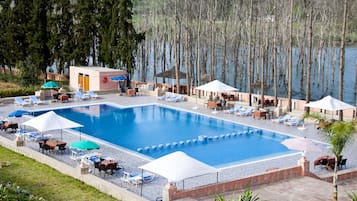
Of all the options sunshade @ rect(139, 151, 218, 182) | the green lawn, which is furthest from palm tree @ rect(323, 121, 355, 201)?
the green lawn

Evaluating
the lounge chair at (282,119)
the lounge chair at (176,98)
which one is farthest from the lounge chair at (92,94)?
the lounge chair at (282,119)

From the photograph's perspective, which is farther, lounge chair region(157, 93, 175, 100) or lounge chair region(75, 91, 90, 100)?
lounge chair region(157, 93, 175, 100)

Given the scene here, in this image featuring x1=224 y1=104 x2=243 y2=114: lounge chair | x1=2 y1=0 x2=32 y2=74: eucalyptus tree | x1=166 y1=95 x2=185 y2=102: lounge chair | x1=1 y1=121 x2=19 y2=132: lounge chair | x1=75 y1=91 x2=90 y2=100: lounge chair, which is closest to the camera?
x1=1 y1=121 x2=19 y2=132: lounge chair

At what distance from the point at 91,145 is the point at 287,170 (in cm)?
702

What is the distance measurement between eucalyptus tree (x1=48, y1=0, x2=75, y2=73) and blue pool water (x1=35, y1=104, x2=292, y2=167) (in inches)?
429

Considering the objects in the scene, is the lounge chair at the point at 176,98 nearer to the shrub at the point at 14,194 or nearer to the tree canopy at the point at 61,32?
the tree canopy at the point at 61,32

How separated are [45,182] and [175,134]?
975cm

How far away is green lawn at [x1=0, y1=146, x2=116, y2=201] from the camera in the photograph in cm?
1573

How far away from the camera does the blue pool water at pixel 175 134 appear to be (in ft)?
73.3

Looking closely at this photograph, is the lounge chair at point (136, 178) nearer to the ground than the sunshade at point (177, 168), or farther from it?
nearer to the ground

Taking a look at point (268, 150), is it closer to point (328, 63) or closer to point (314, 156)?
point (314, 156)

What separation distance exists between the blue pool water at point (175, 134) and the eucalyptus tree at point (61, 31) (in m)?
10.9

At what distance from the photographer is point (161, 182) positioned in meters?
17.3

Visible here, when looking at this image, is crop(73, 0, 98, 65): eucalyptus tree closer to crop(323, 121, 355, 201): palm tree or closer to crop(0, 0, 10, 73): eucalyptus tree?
crop(0, 0, 10, 73): eucalyptus tree
